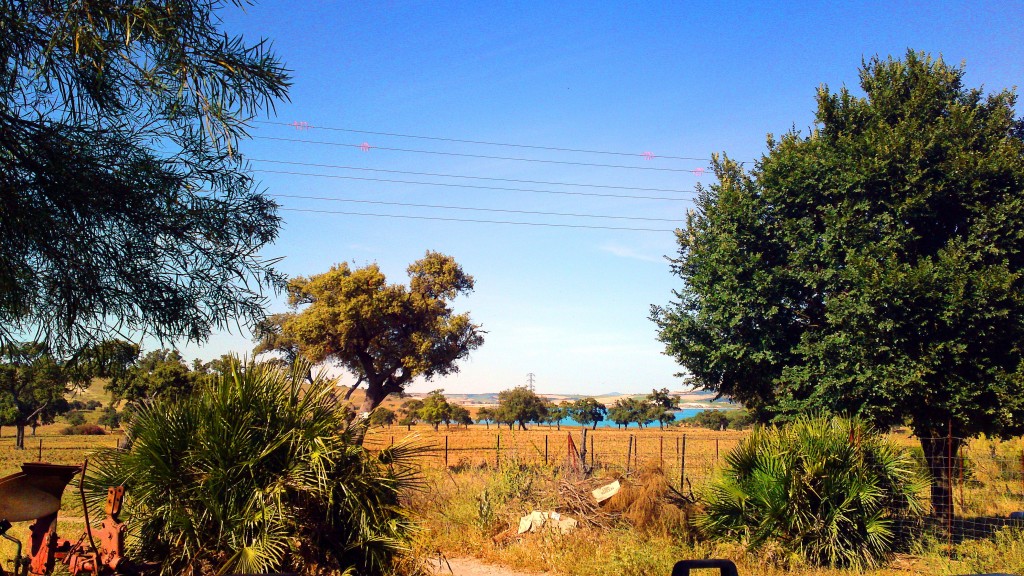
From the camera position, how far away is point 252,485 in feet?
21.7

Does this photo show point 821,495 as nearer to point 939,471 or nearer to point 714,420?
point 939,471

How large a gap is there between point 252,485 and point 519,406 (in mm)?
68139

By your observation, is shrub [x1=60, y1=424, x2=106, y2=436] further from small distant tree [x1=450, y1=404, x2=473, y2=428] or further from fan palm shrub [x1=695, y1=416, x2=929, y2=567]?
fan palm shrub [x1=695, y1=416, x2=929, y2=567]

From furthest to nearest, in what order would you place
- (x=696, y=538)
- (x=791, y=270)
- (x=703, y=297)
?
1. (x=703, y=297)
2. (x=791, y=270)
3. (x=696, y=538)

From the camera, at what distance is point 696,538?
12.5 m

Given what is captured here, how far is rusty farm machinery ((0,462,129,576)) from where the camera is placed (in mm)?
5559

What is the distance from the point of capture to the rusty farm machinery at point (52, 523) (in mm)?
5559

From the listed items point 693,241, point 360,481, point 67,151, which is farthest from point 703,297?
point 67,151

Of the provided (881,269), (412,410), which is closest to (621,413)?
(412,410)

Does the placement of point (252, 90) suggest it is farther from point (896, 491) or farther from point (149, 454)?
point (896, 491)

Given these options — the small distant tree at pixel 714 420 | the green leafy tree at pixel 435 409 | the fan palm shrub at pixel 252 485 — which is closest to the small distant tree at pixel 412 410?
the green leafy tree at pixel 435 409

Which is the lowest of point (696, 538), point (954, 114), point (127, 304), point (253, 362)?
point (696, 538)

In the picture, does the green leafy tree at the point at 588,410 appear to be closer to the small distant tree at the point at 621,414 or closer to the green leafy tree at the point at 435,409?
the small distant tree at the point at 621,414

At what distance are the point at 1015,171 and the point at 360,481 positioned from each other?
13710 mm
